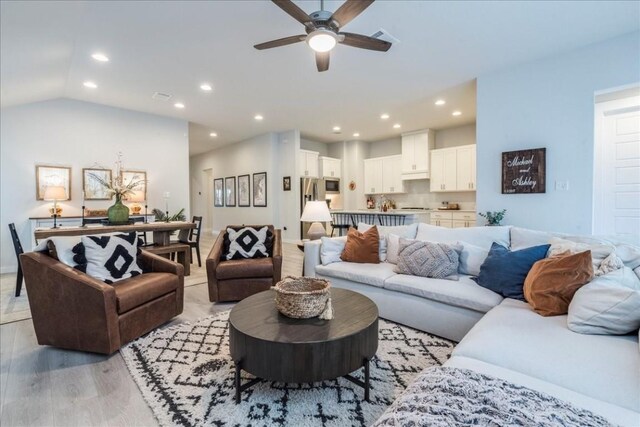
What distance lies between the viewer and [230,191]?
9.06 metres

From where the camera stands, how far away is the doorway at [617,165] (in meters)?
3.60

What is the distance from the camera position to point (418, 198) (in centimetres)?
780

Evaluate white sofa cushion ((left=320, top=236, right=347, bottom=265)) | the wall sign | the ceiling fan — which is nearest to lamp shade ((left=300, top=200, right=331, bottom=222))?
white sofa cushion ((left=320, top=236, right=347, bottom=265))

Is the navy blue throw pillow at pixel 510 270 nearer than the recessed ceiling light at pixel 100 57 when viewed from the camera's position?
Yes

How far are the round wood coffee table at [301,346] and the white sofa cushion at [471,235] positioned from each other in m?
1.52

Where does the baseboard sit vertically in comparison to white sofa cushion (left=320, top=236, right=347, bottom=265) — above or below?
below

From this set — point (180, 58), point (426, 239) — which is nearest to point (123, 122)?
point (180, 58)

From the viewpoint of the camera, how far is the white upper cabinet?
8220 millimetres

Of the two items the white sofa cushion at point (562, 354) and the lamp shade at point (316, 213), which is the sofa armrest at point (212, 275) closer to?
the lamp shade at point (316, 213)

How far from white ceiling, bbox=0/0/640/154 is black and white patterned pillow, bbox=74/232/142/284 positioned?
201 cm

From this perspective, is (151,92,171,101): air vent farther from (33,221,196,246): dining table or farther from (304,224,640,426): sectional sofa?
(304,224,640,426): sectional sofa

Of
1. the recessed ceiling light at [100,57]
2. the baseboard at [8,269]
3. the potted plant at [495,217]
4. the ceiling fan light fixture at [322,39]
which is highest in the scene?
the recessed ceiling light at [100,57]

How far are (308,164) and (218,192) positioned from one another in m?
3.59

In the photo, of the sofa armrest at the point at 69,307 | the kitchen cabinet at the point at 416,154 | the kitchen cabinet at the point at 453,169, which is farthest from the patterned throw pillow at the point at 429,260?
the kitchen cabinet at the point at 416,154
